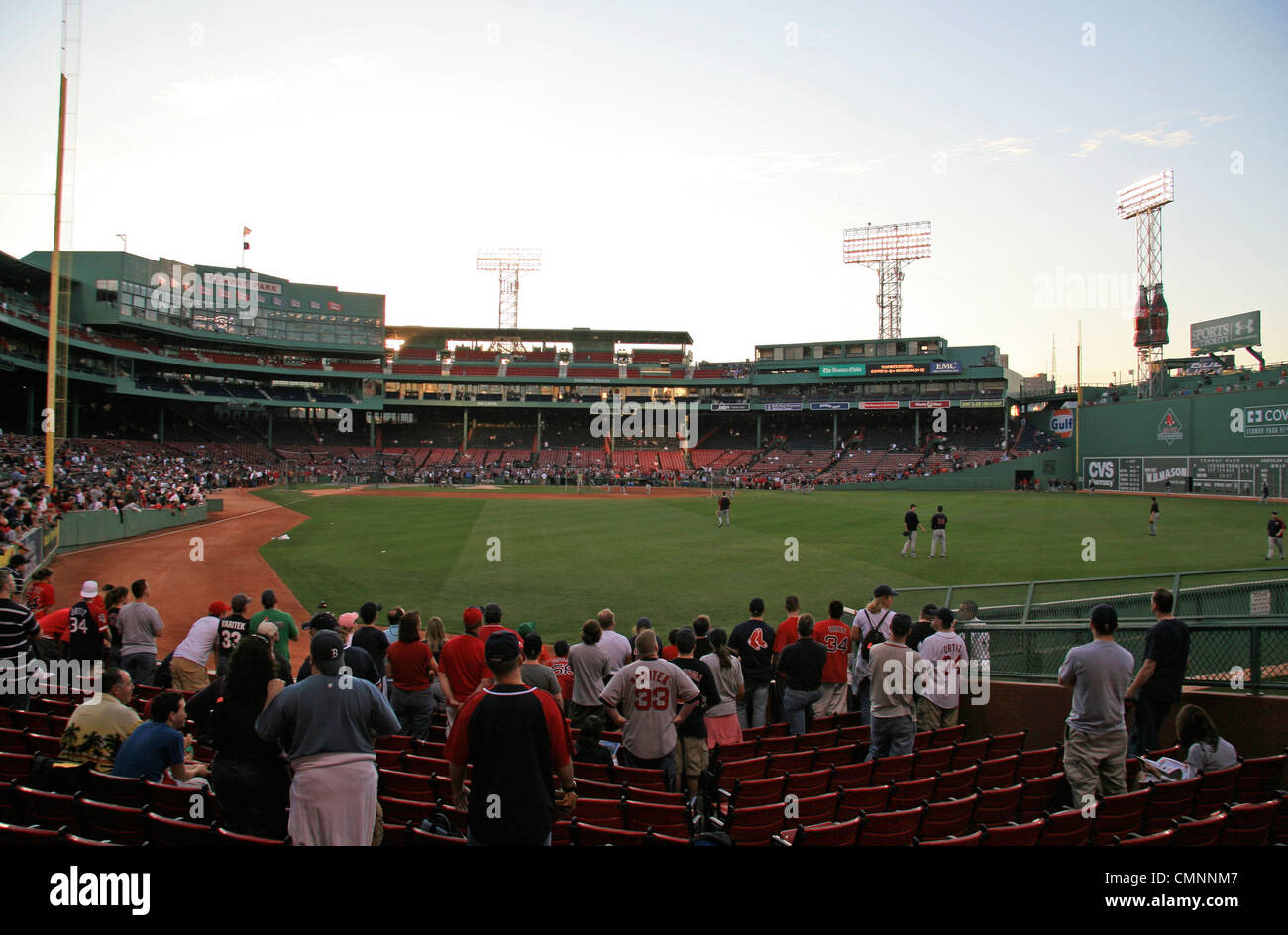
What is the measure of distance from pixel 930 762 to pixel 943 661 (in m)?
1.07

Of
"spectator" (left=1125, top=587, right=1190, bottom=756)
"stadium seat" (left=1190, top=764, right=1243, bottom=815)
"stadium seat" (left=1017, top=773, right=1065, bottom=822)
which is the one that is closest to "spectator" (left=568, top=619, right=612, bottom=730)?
"stadium seat" (left=1017, top=773, right=1065, bottom=822)

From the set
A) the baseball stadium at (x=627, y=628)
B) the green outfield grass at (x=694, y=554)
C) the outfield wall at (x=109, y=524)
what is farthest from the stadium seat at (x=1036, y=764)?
the outfield wall at (x=109, y=524)

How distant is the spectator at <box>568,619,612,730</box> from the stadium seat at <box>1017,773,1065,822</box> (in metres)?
3.72

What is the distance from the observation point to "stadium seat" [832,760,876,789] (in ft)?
19.7

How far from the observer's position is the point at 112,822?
4.39 metres

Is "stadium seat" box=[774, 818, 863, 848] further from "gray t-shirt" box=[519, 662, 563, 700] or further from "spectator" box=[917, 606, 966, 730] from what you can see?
"spectator" box=[917, 606, 966, 730]

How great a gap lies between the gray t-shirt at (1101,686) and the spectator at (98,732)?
24.0 ft

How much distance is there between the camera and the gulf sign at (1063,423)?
5950 cm

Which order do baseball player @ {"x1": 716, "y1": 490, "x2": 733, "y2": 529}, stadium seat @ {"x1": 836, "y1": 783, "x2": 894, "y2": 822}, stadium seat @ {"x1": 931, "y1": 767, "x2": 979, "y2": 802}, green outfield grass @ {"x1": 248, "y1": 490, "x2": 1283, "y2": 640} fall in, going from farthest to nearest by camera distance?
baseball player @ {"x1": 716, "y1": 490, "x2": 733, "y2": 529}
green outfield grass @ {"x1": 248, "y1": 490, "x2": 1283, "y2": 640}
stadium seat @ {"x1": 931, "y1": 767, "x2": 979, "y2": 802}
stadium seat @ {"x1": 836, "y1": 783, "x2": 894, "y2": 822}

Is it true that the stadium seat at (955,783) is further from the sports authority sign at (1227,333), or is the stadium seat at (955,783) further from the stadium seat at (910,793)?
the sports authority sign at (1227,333)

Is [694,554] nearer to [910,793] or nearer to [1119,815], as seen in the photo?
[910,793]

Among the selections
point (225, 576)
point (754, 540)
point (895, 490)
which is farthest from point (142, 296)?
point (895, 490)

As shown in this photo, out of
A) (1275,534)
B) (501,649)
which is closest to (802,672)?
(501,649)
